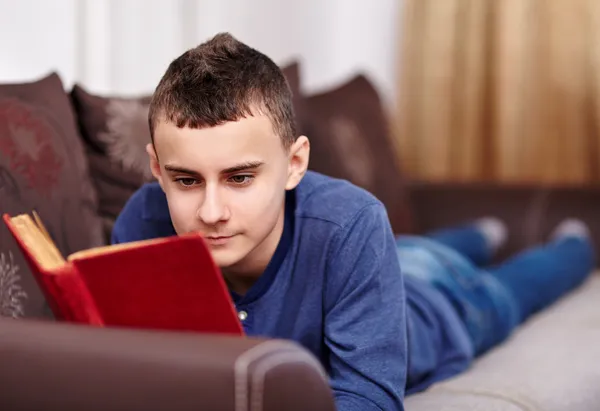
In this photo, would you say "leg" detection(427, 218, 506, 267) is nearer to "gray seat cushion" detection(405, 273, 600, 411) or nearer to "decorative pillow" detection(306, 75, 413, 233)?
"decorative pillow" detection(306, 75, 413, 233)

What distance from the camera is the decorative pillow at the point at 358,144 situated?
93.0 inches

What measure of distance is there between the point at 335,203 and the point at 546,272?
3.73 ft

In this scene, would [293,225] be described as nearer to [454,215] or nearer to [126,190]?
[126,190]

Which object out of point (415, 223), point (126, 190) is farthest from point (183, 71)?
point (415, 223)

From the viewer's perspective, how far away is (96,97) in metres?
1.86

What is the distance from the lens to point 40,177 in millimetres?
1551

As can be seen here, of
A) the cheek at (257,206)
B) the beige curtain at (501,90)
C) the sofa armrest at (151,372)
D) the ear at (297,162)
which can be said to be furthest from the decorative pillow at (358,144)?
the sofa armrest at (151,372)

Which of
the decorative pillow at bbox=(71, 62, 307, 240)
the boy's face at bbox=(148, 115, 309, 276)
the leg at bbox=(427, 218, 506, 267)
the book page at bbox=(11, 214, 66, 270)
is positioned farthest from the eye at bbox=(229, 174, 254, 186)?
the leg at bbox=(427, 218, 506, 267)

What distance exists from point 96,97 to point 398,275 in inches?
32.7

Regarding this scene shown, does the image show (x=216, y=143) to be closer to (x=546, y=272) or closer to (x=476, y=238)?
(x=546, y=272)

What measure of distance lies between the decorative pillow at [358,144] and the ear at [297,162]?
3.12ft

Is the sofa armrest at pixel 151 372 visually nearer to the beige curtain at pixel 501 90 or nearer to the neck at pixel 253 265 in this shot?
the neck at pixel 253 265

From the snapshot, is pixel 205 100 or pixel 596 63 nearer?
pixel 205 100

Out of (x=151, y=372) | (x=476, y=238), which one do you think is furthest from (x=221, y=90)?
(x=476, y=238)
